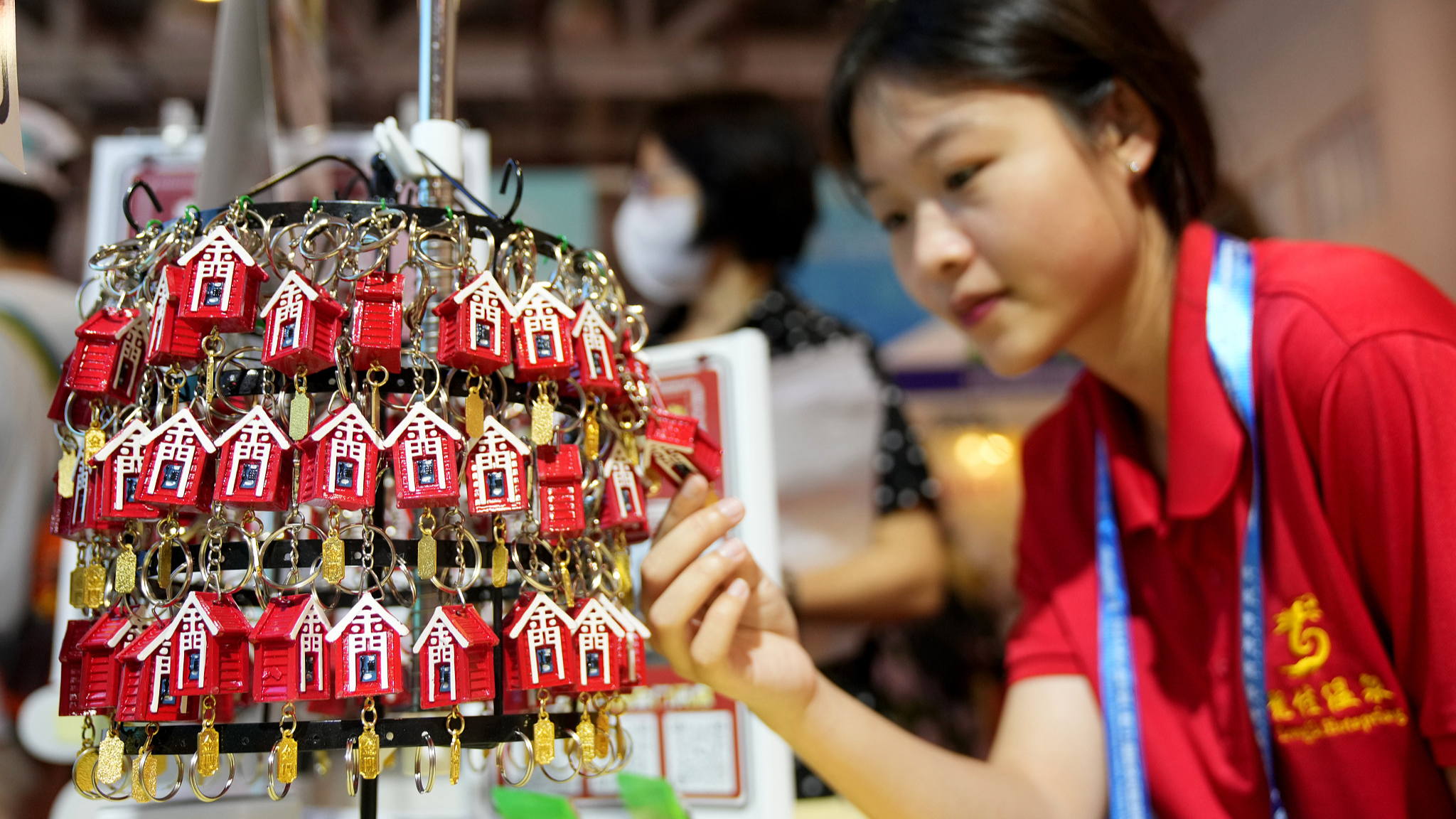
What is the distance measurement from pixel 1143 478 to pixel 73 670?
0.91 metres

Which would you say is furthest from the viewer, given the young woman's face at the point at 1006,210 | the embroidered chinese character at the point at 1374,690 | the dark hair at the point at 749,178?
the dark hair at the point at 749,178

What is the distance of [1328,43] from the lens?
2912 mm

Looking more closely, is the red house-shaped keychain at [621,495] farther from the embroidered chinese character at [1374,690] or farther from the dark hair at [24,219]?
the dark hair at [24,219]

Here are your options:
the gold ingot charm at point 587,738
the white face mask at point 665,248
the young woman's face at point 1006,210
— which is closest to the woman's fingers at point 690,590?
the gold ingot charm at point 587,738

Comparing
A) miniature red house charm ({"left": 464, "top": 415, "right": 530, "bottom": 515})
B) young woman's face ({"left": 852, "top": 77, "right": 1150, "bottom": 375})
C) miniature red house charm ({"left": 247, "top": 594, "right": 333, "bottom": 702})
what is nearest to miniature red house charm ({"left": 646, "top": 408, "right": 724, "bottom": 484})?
miniature red house charm ({"left": 464, "top": 415, "right": 530, "bottom": 515})

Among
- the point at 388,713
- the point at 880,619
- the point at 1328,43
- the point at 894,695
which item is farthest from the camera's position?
the point at 1328,43

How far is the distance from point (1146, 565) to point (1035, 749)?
21 cm

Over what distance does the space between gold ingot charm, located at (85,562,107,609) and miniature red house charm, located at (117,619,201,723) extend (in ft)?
0.15

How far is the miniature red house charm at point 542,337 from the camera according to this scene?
0.52 m

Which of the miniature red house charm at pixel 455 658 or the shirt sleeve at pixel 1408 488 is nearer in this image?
the miniature red house charm at pixel 455 658

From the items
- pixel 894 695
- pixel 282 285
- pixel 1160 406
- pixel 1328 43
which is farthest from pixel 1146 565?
pixel 1328 43

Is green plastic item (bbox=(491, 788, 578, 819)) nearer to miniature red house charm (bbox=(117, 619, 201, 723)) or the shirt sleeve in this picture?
miniature red house charm (bbox=(117, 619, 201, 723))

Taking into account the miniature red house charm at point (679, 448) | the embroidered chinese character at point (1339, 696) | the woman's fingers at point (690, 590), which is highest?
the miniature red house charm at point (679, 448)

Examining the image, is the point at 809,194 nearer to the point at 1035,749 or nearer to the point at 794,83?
the point at 1035,749
